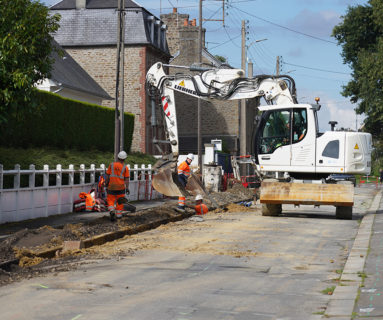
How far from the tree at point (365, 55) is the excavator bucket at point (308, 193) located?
87.1ft

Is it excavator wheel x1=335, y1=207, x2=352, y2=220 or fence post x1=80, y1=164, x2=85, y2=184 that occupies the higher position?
fence post x1=80, y1=164, x2=85, y2=184

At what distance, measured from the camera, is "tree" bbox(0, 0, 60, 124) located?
14.2 meters

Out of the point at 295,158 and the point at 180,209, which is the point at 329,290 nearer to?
the point at 295,158

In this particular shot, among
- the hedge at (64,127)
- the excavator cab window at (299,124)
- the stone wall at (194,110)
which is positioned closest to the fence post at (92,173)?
the hedge at (64,127)

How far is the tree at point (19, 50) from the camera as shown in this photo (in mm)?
14172

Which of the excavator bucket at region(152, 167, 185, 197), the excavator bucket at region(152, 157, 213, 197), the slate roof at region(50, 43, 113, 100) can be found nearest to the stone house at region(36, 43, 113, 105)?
the slate roof at region(50, 43, 113, 100)

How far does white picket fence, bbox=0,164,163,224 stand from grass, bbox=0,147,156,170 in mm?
407

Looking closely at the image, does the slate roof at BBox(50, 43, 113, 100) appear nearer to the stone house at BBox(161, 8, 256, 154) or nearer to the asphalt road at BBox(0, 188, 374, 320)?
the stone house at BBox(161, 8, 256, 154)

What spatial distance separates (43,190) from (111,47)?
29210 mm

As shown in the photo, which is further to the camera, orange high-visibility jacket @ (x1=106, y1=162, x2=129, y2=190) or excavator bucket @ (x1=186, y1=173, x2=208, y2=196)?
excavator bucket @ (x1=186, y1=173, x2=208, y2=196)

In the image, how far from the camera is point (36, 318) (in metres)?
6.70

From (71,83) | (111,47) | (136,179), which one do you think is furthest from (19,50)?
(111,47)

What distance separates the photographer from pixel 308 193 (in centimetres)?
1908

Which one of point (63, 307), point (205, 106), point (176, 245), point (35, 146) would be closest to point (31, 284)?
point (63, 307)
